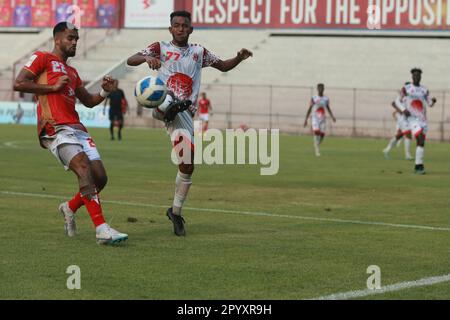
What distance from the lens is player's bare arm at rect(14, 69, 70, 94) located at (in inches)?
412

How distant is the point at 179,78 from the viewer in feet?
39.4

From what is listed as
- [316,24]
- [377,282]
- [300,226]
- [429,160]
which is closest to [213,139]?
[429,160]

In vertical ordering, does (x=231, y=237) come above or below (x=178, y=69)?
below

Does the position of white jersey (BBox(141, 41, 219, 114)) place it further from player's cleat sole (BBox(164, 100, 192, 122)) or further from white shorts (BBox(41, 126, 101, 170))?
white shorts (BBox(41, 126, 101, 170))

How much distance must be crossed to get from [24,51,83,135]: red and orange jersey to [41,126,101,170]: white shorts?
0.07m

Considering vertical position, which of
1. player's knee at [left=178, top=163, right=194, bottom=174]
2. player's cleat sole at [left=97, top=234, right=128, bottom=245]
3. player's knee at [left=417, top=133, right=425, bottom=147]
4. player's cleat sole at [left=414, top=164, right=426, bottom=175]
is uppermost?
player's knee at [left=178, top=163, right=194, bottom=174]

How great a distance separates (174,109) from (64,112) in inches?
51.8

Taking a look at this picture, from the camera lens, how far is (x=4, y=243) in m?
10.5

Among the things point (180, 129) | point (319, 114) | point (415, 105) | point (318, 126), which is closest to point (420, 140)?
point (415, 105)

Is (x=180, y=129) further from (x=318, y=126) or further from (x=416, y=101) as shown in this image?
(x=318, y=126)

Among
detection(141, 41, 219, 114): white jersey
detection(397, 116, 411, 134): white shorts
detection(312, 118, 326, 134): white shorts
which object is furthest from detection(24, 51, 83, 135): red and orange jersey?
detection(312, 118, 326, 134): white shorts

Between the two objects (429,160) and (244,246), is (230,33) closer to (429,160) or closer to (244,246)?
(429,160)

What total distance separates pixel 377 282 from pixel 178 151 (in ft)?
12.9

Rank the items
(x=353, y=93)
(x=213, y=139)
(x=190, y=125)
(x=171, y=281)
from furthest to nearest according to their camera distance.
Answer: (x=353, y=93)
(x=213, y=139)
(x=190, y=125)
(x=171, y=281)
